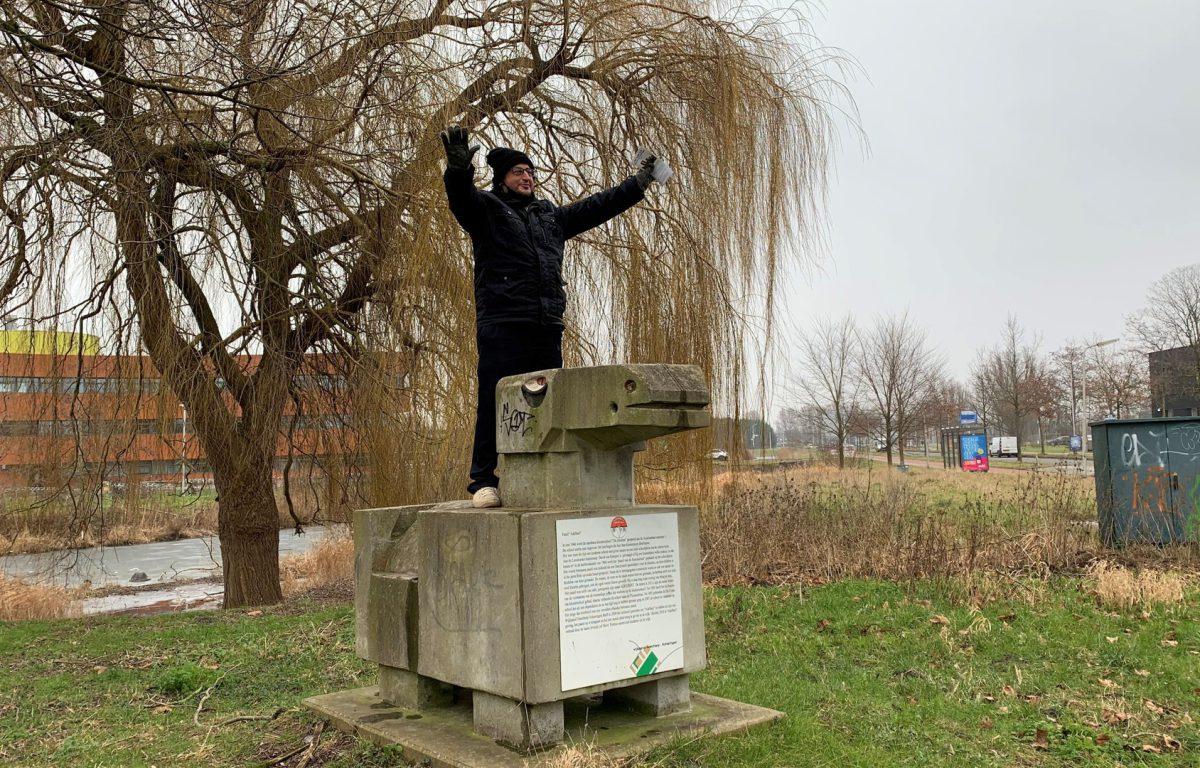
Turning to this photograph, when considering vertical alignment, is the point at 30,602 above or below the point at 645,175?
below

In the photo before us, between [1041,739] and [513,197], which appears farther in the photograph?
[513,197]

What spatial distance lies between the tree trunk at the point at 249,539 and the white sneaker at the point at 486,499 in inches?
205

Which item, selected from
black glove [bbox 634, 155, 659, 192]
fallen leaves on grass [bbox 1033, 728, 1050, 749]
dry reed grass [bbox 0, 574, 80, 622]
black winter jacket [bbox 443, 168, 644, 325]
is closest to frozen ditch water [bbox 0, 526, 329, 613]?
dry reed grass [bbox 0, 574, 80, 622]

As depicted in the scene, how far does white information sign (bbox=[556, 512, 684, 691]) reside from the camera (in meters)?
3.77

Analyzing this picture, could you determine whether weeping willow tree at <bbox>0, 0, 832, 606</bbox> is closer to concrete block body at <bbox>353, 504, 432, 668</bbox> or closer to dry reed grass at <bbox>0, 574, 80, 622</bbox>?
concrete block body at <bbox>353, 504, 432, 668</bbox>

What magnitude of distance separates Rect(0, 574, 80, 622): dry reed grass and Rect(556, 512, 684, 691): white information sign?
845 cm

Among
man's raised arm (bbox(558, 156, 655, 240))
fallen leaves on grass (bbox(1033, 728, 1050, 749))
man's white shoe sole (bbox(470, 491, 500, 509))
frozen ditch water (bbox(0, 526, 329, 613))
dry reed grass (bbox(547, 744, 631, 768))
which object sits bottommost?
frozen ditch water (bbox(0, 526, 329, 613))

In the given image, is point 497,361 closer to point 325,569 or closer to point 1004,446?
point 325,569

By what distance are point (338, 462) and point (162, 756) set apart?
13.8 feet

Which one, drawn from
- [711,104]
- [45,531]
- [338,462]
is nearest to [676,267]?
[711,104]

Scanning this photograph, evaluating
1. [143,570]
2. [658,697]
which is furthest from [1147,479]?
[143,570]

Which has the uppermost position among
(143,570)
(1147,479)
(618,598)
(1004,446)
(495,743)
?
(1147,479)

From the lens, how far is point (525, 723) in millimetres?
3736

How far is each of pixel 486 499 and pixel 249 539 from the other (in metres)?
6.03
